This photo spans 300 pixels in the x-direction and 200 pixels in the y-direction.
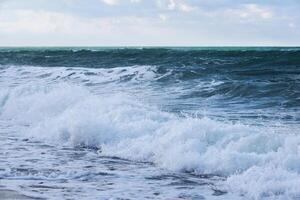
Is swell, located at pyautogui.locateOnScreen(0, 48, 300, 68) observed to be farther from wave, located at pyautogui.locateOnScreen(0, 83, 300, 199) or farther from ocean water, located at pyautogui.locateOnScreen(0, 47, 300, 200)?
wave, located at pyautogui.locateOnScreen(0, 83, 300, 199)

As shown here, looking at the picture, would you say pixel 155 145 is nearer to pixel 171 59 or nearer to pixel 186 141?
pixel 186 141

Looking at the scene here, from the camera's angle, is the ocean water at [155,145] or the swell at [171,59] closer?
the ocean water at [155,145]

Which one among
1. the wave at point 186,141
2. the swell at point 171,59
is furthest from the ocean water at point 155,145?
the swell at point 171,59

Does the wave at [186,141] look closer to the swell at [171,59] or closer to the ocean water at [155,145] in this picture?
the ocean water at [155,145]

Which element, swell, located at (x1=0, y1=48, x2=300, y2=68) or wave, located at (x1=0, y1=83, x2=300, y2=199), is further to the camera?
swell, located at (x1=0, y1=48, x2=300, y2=68)

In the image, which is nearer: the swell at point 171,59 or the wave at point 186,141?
the wave at point 186,141

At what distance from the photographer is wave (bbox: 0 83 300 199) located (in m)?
7.12

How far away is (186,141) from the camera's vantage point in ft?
30.1

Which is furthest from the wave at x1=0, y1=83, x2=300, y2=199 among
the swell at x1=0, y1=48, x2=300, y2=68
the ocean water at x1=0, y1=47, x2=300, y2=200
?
the swell at x1=0, y1=48, x2=300, y2=68

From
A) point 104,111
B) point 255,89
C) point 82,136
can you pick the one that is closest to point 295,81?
point 255,89

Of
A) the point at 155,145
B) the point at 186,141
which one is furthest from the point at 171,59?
the point at 186,141

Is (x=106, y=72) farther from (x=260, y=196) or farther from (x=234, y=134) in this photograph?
(x=260, y=196)

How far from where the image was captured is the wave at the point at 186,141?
712cm

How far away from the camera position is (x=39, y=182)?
748 centimetres
